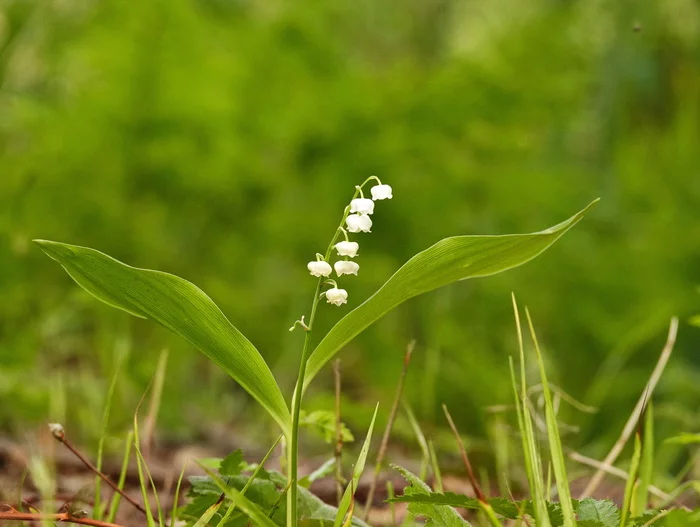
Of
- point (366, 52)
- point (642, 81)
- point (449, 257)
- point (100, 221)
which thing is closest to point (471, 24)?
point (642, 81)

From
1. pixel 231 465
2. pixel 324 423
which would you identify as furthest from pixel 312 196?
pixel 231 465

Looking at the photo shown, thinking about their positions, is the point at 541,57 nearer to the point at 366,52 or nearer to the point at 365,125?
the point at 365,125

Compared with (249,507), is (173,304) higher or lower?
higher

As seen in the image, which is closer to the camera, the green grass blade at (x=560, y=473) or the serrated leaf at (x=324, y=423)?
the green grass blade at (x=560, y=473)

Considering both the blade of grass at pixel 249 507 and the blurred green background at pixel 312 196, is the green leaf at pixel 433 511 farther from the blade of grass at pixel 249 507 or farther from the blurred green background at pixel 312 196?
the blurred green background at pixel 312 196

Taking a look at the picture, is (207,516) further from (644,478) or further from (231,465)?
(644,478)

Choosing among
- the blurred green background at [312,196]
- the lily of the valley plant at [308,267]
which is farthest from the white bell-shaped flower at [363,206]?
the blurred green background at [312,196]
